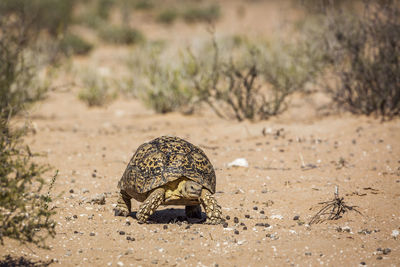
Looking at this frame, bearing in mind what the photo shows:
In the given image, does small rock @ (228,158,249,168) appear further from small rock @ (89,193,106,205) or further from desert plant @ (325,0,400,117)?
desert plant @ (325,0,400,117)

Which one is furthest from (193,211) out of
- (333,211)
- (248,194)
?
(333,211)

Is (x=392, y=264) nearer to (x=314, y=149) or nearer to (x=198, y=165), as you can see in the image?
(x=198, y=165)

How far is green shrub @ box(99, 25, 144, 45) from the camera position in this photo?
83.7 ft

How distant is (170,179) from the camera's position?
4742 mm

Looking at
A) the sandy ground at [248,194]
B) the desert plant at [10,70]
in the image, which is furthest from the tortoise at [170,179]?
the desert plant at [10,70]

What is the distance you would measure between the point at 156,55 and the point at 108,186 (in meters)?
6.97

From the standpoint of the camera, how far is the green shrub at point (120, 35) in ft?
83.7

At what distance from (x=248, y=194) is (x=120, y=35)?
816 inches

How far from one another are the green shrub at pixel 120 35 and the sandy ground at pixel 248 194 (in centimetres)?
1484

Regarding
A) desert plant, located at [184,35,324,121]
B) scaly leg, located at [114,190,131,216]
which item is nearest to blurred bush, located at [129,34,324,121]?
desert plant, located at [184,35,324,121]

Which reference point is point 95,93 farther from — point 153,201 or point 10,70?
point 153,201

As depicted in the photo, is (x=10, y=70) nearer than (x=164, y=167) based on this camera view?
No

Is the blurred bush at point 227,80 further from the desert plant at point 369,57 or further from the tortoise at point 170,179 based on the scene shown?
the tortoise at point 170,179

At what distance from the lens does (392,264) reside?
414 centimetres
